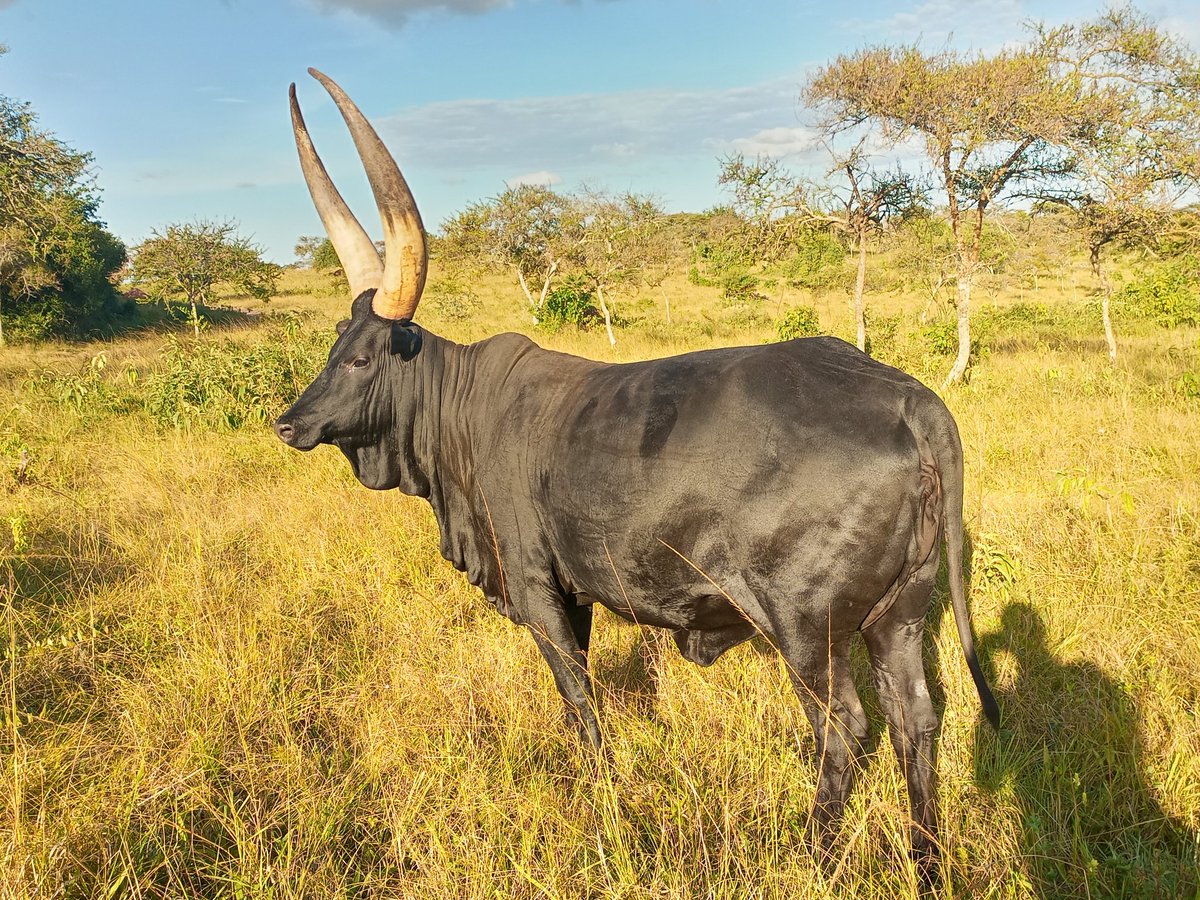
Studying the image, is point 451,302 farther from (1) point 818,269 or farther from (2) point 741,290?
(1) point 818,269

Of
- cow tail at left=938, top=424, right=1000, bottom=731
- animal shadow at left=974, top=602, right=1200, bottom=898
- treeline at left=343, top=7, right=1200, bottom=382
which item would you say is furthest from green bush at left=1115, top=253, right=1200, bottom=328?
cow tail at left=938, top=424, right=1000, bottom=731

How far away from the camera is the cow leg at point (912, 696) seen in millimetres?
2568

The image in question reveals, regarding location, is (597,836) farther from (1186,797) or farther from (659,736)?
(1186,797)

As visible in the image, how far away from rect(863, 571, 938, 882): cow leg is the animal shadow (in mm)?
325

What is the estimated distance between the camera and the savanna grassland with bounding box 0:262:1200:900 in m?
2.37

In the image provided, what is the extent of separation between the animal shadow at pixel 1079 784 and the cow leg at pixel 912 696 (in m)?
0.33

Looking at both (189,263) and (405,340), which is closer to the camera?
(405,340)

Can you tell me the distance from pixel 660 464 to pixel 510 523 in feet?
2.92

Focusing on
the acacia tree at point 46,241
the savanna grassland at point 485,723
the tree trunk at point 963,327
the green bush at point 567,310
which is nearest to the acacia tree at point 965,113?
the tree trunk at point 963,327

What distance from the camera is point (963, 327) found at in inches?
388

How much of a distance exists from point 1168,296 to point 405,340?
1722cm

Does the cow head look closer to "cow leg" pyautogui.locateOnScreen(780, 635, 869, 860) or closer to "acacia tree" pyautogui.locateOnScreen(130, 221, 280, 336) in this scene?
"cow leg" pyautogui.locateOnScreen(780, 635, 869, 860)

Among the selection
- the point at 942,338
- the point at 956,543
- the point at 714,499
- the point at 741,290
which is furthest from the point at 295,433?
the point at 741,290

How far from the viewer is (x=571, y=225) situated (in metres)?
20.6
